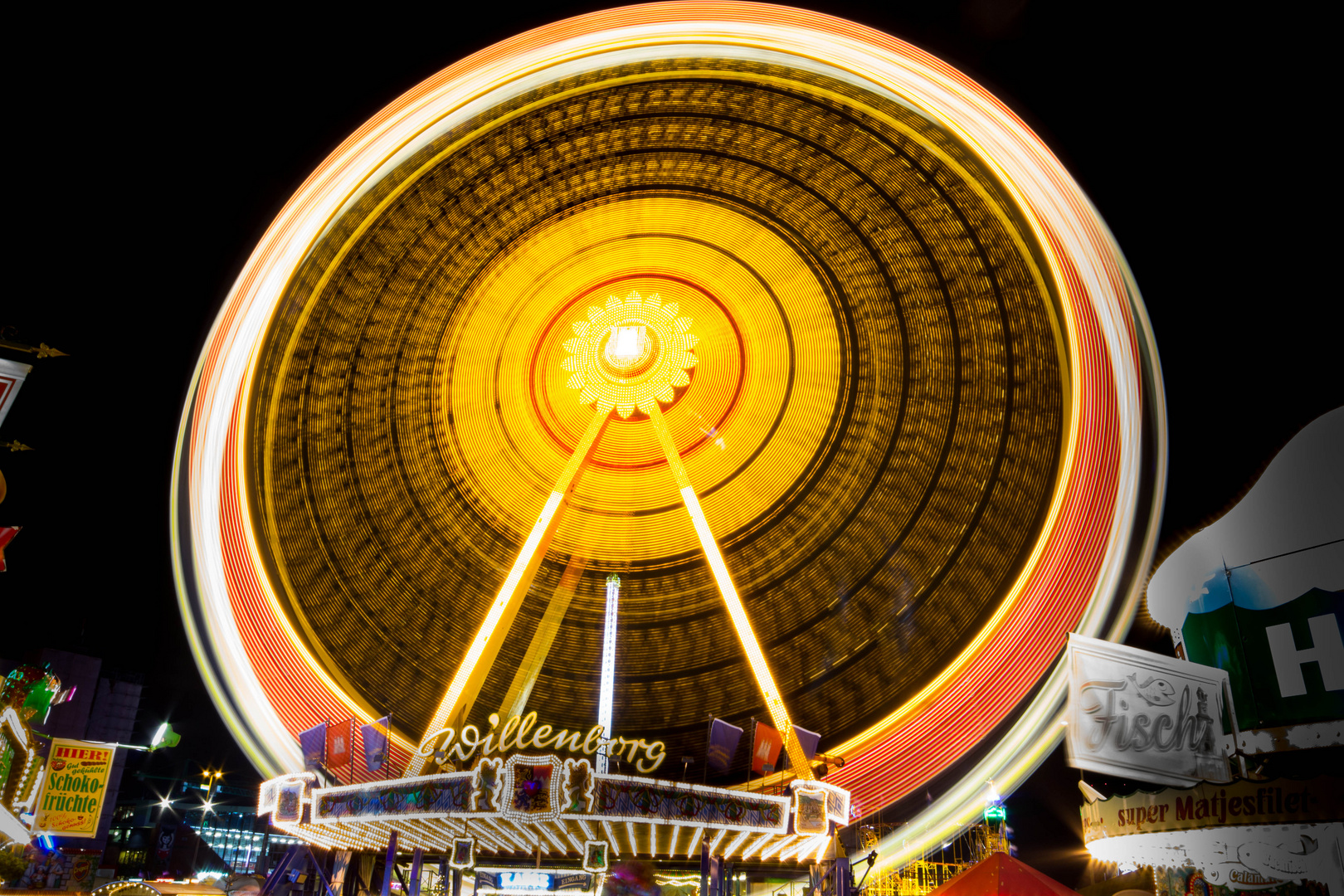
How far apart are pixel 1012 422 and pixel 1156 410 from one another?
16.0ft

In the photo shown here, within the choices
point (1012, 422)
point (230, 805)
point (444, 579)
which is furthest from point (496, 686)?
point (230, 805)

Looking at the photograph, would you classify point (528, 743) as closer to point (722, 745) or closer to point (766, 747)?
point (722, 745)

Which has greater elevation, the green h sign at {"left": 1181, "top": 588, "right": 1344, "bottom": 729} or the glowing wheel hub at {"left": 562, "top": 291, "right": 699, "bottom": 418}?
the glowing wheel hub at {"left": 562, "top": 291, "right": 699, "bottom": 418}

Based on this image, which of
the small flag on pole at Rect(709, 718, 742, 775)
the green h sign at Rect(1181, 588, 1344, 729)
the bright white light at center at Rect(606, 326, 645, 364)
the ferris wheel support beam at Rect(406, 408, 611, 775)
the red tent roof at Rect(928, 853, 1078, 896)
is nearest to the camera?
the red tent roof at Rect(928, 853, 1078, 896)

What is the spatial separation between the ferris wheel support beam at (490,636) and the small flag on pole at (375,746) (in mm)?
489

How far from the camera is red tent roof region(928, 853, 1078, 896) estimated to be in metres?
9.05

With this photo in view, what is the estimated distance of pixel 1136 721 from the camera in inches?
360

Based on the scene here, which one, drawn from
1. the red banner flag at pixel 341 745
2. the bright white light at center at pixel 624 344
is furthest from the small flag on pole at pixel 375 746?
the bright white light at center at pixel 624 344

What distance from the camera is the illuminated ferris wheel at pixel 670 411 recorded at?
14.2 meters

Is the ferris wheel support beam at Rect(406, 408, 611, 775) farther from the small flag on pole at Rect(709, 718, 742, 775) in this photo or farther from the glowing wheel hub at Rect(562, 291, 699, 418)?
the small flag on pole at Rect(709, 718, 742, 775)

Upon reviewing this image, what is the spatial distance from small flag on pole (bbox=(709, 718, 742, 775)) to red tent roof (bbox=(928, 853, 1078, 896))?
187 inches

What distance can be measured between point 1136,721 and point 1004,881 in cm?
226

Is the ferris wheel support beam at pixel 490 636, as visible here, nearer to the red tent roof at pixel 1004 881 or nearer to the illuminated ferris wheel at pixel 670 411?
the illuminated ferris wheel at pixel 670 411

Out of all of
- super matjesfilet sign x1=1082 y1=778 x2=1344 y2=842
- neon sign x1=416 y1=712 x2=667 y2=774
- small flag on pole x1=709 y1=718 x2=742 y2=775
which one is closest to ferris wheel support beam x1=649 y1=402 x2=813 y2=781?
small flag on pole x1=709 y1=718 x2=742 y2=775
